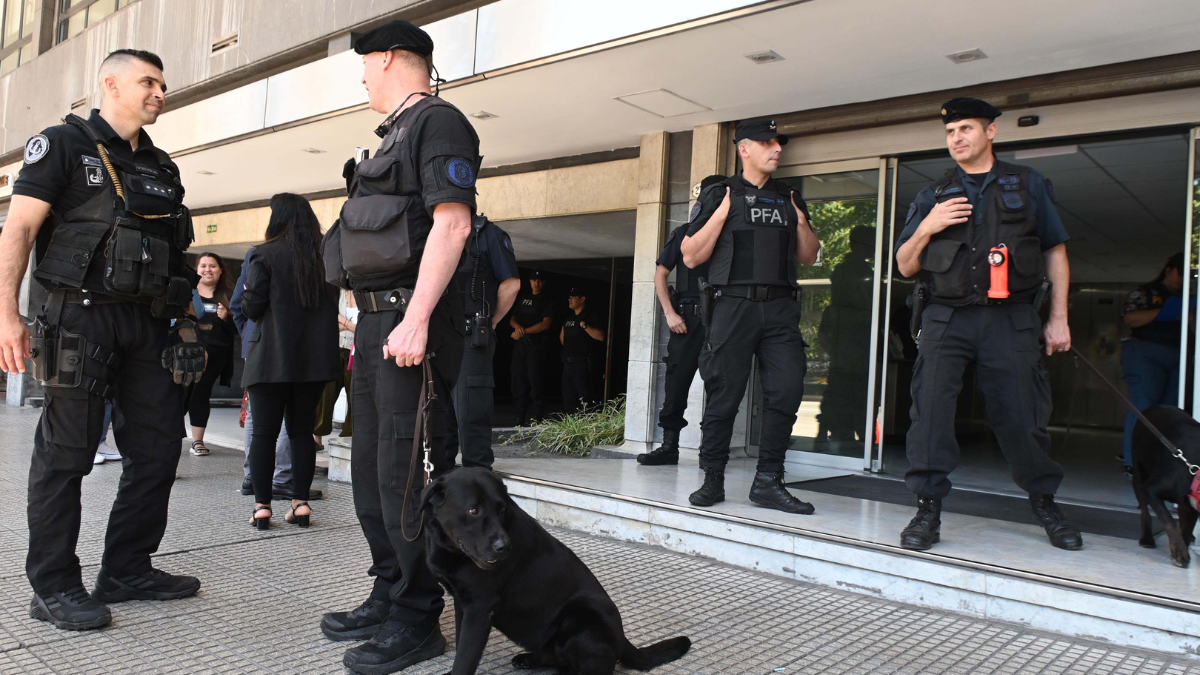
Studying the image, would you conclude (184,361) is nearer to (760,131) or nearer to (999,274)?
(760,131)

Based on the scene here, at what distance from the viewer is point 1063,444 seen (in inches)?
428

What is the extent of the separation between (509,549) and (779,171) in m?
5.17

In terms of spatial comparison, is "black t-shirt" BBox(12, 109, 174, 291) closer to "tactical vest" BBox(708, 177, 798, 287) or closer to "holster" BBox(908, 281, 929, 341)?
"tactical vest" BBox(708, 177, 798, 287)

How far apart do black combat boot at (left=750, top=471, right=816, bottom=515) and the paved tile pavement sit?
509 mm

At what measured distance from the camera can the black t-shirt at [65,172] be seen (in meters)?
2.87

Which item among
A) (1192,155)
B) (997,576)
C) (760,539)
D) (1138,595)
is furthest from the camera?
(1192,155)

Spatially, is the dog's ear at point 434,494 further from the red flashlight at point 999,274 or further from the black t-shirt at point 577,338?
the black t-shirt at point 577,338

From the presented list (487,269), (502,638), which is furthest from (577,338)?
(502,638)

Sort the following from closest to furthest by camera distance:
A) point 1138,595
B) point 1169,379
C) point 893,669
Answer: point 893,669
point 1138,595
point 1169,379

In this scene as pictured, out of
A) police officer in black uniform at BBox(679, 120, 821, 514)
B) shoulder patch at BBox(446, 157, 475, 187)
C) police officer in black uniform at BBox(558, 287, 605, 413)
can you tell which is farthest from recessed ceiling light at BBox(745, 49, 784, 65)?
police officer in black uniform at BBox(558, 287, 605, 413)

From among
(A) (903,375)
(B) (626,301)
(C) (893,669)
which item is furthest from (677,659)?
(B) (626,301)

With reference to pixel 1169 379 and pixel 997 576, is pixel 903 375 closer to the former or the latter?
pixel 1169 379

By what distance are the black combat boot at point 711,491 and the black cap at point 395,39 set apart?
9.09 feet

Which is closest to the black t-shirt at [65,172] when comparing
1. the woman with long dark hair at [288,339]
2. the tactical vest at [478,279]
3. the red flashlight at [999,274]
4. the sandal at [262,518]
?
the woman with long dark hair at [288,339]
